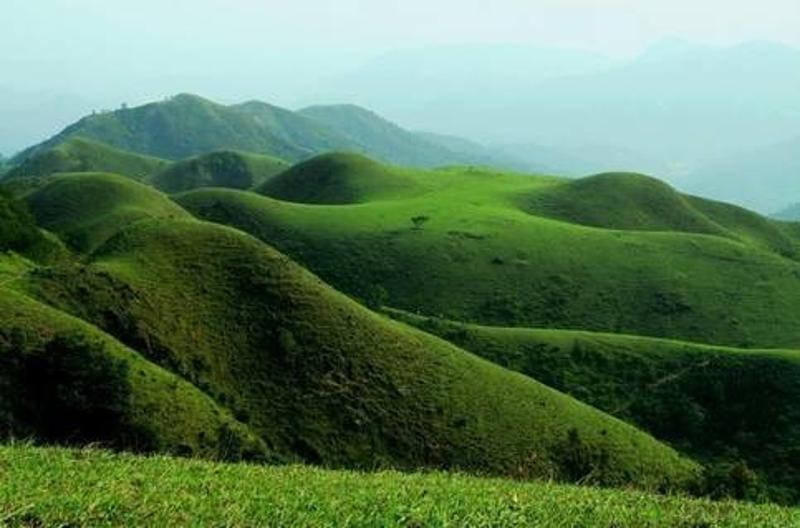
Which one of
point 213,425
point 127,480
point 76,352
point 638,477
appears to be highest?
point 127,480

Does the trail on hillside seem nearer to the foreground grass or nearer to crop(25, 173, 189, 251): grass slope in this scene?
the foreground grass

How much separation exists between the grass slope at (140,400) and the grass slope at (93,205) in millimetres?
70345

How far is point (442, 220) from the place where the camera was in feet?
466

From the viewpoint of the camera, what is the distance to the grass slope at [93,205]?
422 ft

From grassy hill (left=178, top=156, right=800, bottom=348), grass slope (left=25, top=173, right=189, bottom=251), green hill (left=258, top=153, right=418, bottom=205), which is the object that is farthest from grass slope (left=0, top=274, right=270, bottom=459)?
green hill (left=258, top=153, right=418, bottom=205)

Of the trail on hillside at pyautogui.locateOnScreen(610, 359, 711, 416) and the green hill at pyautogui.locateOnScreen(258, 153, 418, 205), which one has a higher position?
the green hill at pyautogui.locateOnScreen(258, 153, 418, 205)

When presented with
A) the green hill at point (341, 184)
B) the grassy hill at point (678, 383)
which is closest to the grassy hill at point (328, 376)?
the grassy hill at point (678, 383)

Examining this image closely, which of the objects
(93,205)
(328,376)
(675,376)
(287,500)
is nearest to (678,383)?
(675,376)

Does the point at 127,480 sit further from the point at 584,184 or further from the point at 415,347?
→ the point at 584,184

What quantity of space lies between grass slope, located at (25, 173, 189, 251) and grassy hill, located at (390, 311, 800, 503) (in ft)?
190

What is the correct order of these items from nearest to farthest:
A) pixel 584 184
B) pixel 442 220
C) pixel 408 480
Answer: pixel 408 480 < pixel 442 220 < pixel 584 184

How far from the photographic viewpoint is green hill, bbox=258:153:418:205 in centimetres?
18162

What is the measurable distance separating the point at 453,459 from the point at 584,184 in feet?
419

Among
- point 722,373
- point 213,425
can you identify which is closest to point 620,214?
point 722,373
